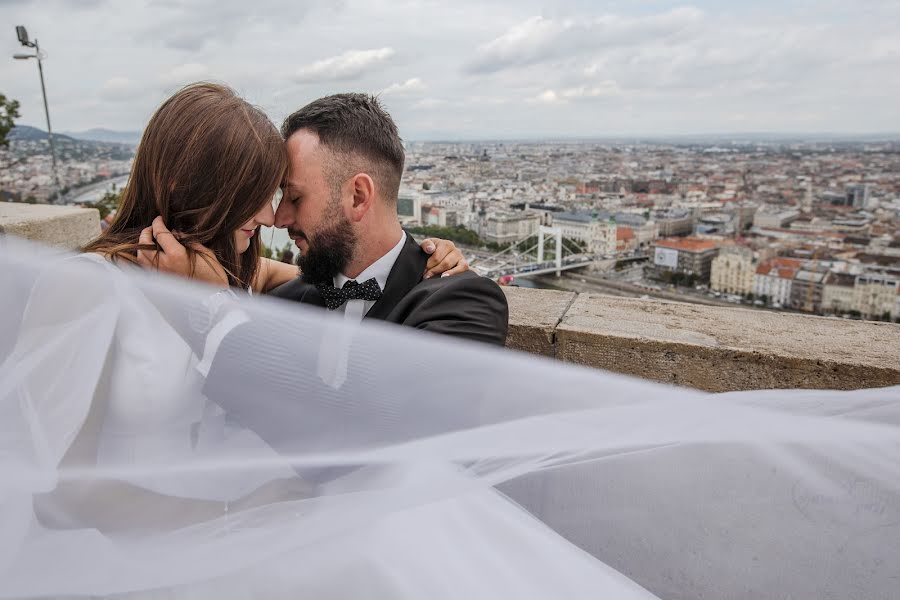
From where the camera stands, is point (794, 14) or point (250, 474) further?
point (794, 14)

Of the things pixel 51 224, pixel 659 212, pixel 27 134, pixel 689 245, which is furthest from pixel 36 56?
pixel 659 212

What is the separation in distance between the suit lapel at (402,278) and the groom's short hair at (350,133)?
19 cm

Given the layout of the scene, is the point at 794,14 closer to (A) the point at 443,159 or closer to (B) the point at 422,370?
(A) the point at 443,159

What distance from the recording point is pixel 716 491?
0.97 m

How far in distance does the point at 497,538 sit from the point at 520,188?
87.8 feet

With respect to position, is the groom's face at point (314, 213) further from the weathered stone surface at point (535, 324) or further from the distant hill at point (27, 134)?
the distant hill at point (27, 134)

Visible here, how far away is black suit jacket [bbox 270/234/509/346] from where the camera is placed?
1.55 meters

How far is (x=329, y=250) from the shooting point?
73.2 inches

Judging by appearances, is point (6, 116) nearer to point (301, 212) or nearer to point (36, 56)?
point (36, 56)

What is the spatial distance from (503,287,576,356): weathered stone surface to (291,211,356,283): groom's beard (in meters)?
0.69

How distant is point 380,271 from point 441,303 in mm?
393

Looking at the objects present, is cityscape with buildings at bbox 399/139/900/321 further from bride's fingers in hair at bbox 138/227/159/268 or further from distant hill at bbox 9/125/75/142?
bride's fingers in hair at bbox 138/227/159/268

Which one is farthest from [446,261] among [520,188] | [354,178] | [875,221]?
[875,221]

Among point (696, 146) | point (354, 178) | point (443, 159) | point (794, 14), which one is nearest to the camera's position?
point (354, 178)
